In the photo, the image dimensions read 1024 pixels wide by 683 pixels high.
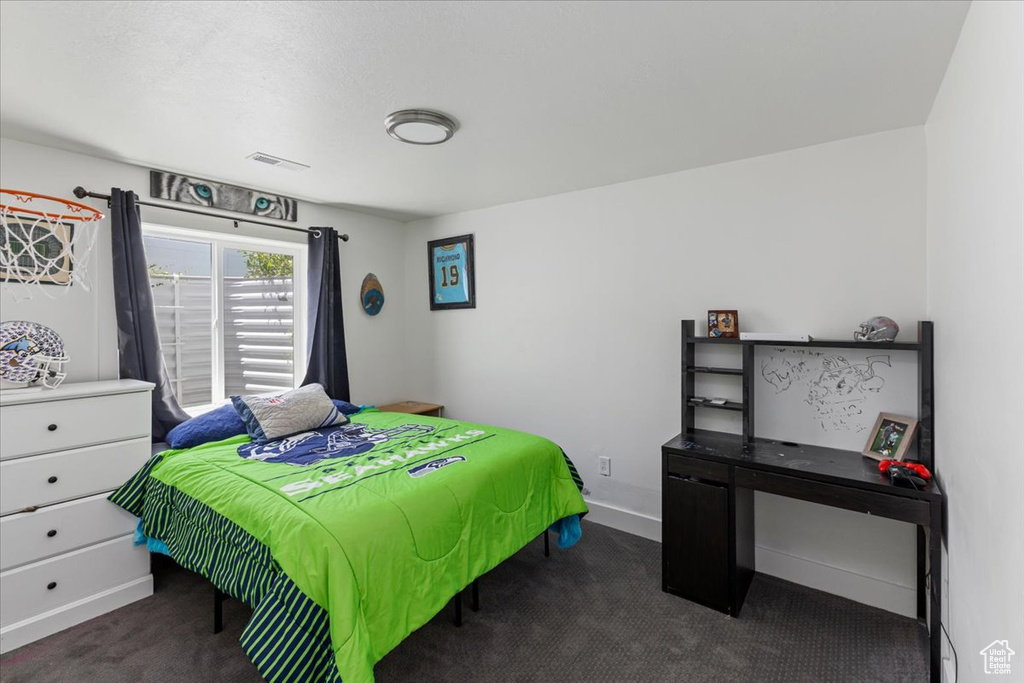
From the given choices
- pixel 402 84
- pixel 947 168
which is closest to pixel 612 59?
pixel 402 84

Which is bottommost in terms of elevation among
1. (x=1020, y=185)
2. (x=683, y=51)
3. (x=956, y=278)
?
(x=956, y=278)

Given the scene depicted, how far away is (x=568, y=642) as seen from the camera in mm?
2135

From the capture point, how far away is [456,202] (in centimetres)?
376

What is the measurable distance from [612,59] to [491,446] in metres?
1.91

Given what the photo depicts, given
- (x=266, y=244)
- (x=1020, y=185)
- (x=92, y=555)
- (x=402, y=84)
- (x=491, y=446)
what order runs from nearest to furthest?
(x=1020, y=185), (x=402, y=84), (x=92, y=555), (x=491, y=446), (x=266, y=244)

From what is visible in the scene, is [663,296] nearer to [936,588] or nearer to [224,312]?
[936,588]

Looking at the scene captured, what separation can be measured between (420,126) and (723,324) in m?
1.97

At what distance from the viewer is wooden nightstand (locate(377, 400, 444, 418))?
411cm

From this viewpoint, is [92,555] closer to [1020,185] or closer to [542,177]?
[542,177]

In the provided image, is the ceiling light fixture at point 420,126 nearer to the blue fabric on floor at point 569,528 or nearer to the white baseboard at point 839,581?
the blue fabric on floor at point 569,528

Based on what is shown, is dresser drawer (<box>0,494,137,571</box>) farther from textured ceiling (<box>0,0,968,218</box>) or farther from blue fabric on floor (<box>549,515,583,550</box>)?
blue fabric on floor (<box>549,515,583,550</box>)

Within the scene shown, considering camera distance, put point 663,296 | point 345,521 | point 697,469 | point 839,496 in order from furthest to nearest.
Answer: point 663,296, point 697,469, point 839,496, point 345,521

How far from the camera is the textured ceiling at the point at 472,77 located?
1463 mm

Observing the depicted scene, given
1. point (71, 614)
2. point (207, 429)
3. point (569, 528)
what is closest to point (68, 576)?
point (71, 614)
